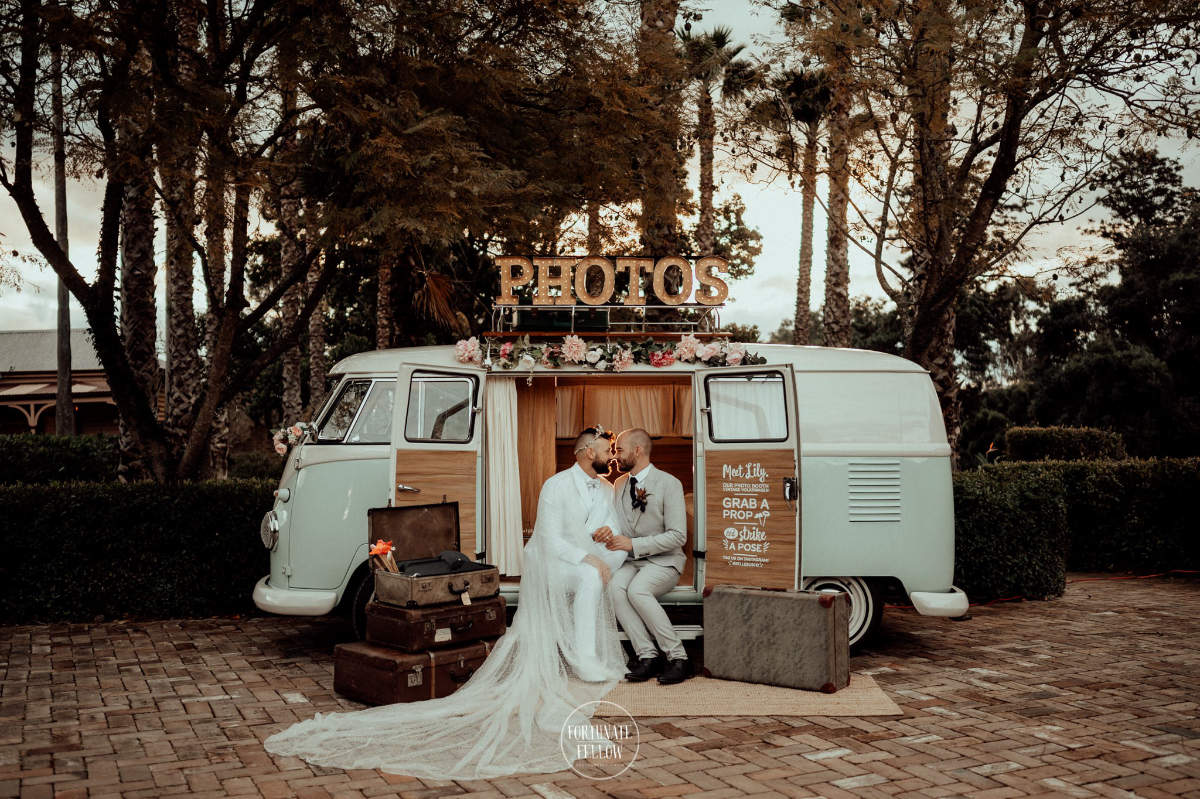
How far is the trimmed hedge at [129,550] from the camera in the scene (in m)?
8.71

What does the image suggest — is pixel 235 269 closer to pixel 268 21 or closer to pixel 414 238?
pixel 414 238

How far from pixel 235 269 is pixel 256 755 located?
18.4 ft

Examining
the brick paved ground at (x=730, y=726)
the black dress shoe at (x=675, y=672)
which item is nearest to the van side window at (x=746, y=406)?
the black dress shoe at (x=675, y=672)

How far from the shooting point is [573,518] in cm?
692

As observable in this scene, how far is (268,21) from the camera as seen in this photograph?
30.9 feet

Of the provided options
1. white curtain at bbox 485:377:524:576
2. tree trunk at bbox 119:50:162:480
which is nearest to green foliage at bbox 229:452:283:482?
tree trunk at bbox 119:50:162:480

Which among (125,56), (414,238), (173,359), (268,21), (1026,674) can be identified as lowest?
(1026,674)

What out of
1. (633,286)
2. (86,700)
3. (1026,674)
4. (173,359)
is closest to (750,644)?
(1026,674)

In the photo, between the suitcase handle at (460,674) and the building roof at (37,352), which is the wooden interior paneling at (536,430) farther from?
the building roof at (37,352)

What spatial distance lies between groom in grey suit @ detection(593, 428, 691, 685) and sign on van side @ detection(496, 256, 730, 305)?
1.23 m

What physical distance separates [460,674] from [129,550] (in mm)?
4455

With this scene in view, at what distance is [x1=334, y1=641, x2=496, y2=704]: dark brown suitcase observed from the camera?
5.88 metres

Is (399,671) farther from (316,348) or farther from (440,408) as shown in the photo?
(316,348)

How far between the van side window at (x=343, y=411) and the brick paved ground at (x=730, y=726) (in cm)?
175
